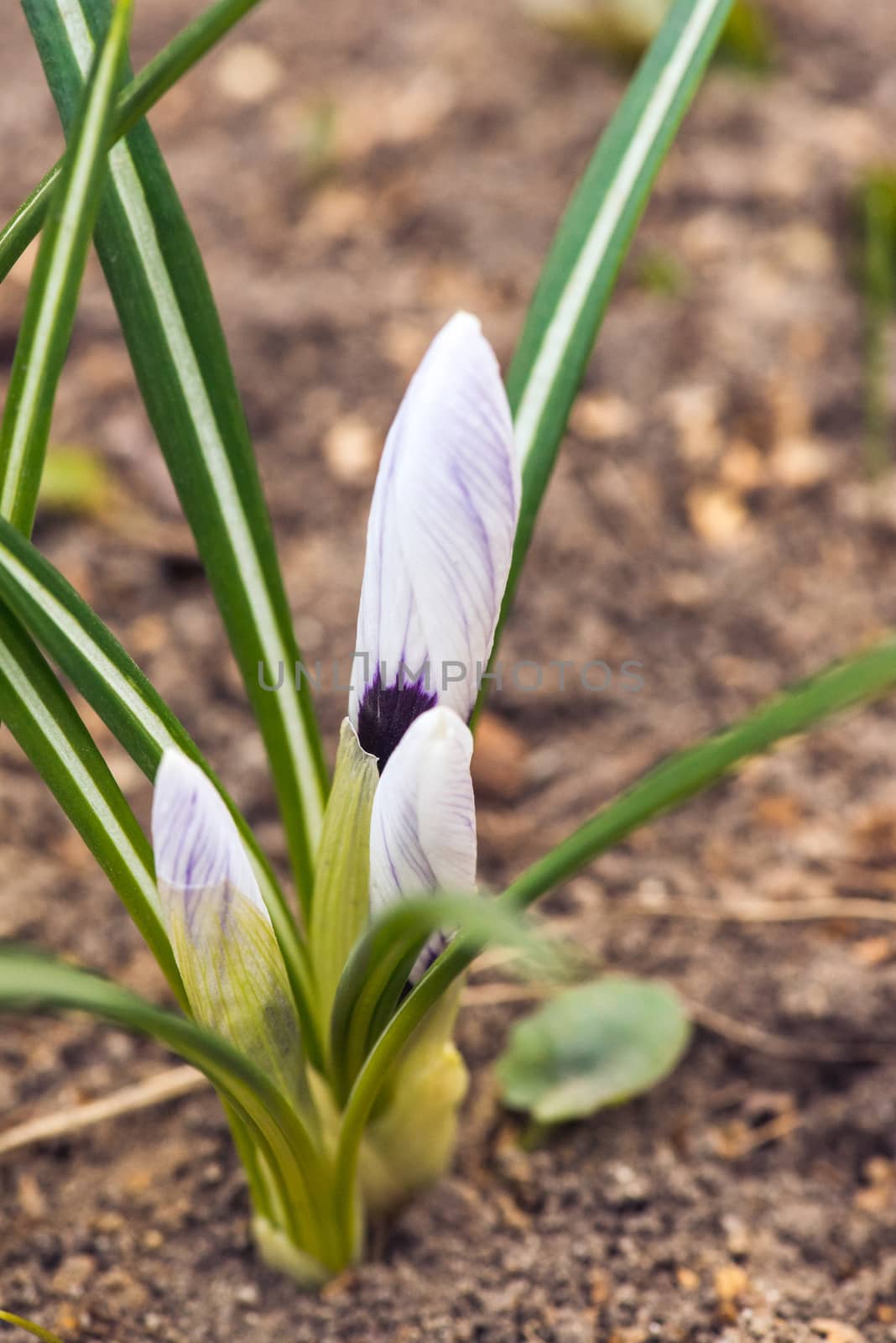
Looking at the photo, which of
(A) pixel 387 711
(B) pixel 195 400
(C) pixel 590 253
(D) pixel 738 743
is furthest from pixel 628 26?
(D) pixel 738 743

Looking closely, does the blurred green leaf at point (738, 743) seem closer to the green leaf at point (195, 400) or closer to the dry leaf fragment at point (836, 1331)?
the green leaf at point (195, 400)

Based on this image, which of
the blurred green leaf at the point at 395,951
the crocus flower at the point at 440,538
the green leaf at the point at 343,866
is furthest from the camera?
the green leaf at the point at 343,866

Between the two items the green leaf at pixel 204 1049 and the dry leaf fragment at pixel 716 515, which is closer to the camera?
the green leaf at pixel 204 1049

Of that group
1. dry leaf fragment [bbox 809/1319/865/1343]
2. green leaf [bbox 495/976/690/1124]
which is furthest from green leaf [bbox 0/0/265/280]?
dry leaf fragment [bbox 809/1319/865/1343]

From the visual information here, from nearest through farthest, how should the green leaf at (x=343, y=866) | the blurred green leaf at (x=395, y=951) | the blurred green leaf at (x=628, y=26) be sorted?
1. the blurred green leaf at (x=395, y=951)
2. the green leaf at (x=343, y=866)
3. the blurred green leaf at (x=628, y=26)

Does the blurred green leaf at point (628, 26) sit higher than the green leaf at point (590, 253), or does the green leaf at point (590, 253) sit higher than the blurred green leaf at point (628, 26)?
the blurred green leaf at point (628, 26)

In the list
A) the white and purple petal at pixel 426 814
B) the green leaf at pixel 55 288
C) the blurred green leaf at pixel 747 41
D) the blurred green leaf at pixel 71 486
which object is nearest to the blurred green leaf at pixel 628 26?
the blurred green leaf at pixel 747 41

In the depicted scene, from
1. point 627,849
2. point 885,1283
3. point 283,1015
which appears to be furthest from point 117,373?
point 885,1283

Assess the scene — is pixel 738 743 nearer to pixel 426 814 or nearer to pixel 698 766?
pixel 698 766
